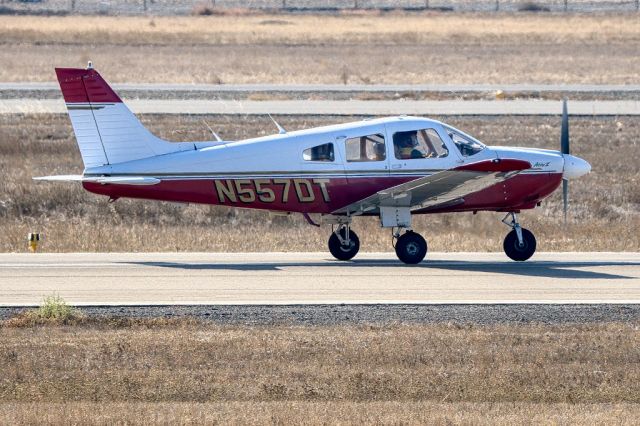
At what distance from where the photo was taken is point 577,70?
61156mm

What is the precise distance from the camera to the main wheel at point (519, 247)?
65.8ft

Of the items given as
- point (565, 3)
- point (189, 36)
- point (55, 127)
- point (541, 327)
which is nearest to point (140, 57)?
point (189, 36)

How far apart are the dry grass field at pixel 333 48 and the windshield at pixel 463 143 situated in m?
37.0

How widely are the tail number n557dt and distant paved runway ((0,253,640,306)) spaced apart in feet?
3.54

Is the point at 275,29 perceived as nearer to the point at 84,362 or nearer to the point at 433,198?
the point at 433,198

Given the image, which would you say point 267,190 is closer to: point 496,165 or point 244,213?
point 496,165

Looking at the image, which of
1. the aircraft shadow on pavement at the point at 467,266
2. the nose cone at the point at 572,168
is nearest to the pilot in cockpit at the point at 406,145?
the aircraft shadow on pavement at the point at 467,266

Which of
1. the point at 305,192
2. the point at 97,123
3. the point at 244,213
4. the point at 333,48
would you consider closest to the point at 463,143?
the point at 305,192

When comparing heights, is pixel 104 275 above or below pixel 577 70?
below

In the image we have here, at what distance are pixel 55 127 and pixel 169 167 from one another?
21281 mm

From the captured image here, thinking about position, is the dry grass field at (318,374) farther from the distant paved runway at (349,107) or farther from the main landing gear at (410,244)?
the distant paved runway at (349,107)

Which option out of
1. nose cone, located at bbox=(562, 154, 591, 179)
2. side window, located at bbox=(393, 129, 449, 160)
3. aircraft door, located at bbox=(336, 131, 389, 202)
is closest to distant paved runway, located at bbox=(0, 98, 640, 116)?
nose cone, located at bbox=(562, 154, 591, 179)

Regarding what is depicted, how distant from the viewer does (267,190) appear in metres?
19.5

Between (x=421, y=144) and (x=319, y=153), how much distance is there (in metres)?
1.66
